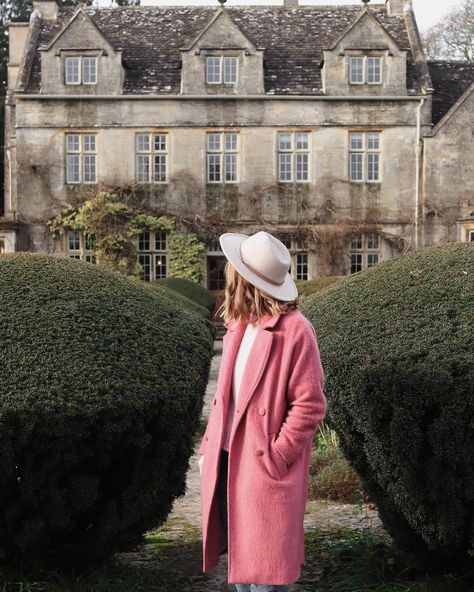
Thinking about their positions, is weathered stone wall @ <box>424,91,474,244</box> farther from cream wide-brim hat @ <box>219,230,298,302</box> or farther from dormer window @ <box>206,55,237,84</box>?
cream wide-brim hat @ <box>219,230,298,302</box>

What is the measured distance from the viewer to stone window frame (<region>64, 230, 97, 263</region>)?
27.6 meters

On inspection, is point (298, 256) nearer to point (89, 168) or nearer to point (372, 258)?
point (372, 258)

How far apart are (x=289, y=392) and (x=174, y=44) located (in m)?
27.2

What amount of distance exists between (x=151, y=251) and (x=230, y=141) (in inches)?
175

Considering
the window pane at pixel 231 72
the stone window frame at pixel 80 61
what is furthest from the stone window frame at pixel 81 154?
the window pane at pixel 231 72

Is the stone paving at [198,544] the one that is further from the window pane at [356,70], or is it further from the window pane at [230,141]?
the window pane at [356,70]

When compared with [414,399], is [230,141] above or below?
above

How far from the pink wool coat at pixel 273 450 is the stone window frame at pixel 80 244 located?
24.6 metres

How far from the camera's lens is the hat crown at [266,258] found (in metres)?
3.50

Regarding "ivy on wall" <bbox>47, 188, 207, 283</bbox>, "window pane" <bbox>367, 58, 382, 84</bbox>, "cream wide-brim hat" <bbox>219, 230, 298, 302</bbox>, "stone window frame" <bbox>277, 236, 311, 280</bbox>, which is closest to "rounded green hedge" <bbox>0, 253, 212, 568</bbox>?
"cream wide-brim hat" <bbox>219, 230, 298, 302</bbox>

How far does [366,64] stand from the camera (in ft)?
90.4

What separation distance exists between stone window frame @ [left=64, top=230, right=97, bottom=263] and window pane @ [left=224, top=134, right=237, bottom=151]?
17.5ft

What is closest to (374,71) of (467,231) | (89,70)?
(467,231)

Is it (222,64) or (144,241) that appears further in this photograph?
(144,241)
